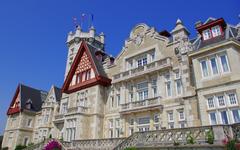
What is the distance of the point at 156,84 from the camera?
2139cm

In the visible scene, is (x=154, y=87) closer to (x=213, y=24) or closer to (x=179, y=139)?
(x=213, y=24)

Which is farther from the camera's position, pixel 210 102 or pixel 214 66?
pixel 214 66

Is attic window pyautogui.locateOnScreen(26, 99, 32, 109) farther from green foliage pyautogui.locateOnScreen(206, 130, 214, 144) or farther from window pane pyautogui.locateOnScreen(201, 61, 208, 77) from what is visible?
green foliage pyautogui.locateOnScreen(206, 130, 214, 144)

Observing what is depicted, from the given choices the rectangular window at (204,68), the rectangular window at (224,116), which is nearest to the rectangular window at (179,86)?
the rectangular window at (204,68)

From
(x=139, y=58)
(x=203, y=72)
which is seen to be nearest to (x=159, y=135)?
(x=203, y=72)

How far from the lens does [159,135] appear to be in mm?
13000

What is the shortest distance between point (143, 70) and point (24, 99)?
29.3m

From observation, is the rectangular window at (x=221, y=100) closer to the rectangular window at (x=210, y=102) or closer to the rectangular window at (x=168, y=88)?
the rectangular window at (x=210, y=102)

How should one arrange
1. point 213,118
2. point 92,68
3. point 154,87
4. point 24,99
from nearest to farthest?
1. point 213,118
2. point 154,87
3. point 92,68
4. point 24,99

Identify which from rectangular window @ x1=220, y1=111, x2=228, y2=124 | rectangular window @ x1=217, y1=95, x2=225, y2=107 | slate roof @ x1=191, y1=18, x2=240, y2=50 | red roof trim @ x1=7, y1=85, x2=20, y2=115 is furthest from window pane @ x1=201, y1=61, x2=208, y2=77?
red roof trim @ x1=7, y1=85, x2=20, y2=115

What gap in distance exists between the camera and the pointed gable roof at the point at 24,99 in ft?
132

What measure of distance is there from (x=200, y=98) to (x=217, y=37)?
5707 millimetres

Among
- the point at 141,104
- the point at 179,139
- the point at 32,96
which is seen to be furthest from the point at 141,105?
the point at 32,96

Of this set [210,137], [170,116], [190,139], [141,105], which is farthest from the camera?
[141,105]
